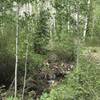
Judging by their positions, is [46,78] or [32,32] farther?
[46,78]

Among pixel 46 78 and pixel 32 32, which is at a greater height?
pixel 32 32

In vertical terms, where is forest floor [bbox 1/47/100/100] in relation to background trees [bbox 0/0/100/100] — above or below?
below

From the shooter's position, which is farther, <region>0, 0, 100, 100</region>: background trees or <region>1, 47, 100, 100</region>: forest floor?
<region>1, 47, 100, 100</region>: forest floor

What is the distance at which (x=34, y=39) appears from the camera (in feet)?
55.0

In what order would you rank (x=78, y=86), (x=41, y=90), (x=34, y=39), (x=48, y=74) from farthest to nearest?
(x=48, y=74) → (x=41, y=90) → (x=34, y=39) → (x=78, y=86)

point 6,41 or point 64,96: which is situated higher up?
point 6,41

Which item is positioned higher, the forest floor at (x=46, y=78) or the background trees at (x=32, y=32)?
the background trees at (x=32, y=32)

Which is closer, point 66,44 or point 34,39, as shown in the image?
point 34,39

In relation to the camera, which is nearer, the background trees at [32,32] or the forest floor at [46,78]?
the background trees at [32,32]

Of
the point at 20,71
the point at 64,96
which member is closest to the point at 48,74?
the point at 20,71

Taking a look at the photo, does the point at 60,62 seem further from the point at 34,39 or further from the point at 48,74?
the point at 34,39

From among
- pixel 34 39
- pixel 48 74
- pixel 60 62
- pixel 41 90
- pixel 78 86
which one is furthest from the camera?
pixel 60 62

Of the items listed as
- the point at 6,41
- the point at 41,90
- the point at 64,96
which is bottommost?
the point at 41,90

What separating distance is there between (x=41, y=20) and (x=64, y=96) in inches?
314
